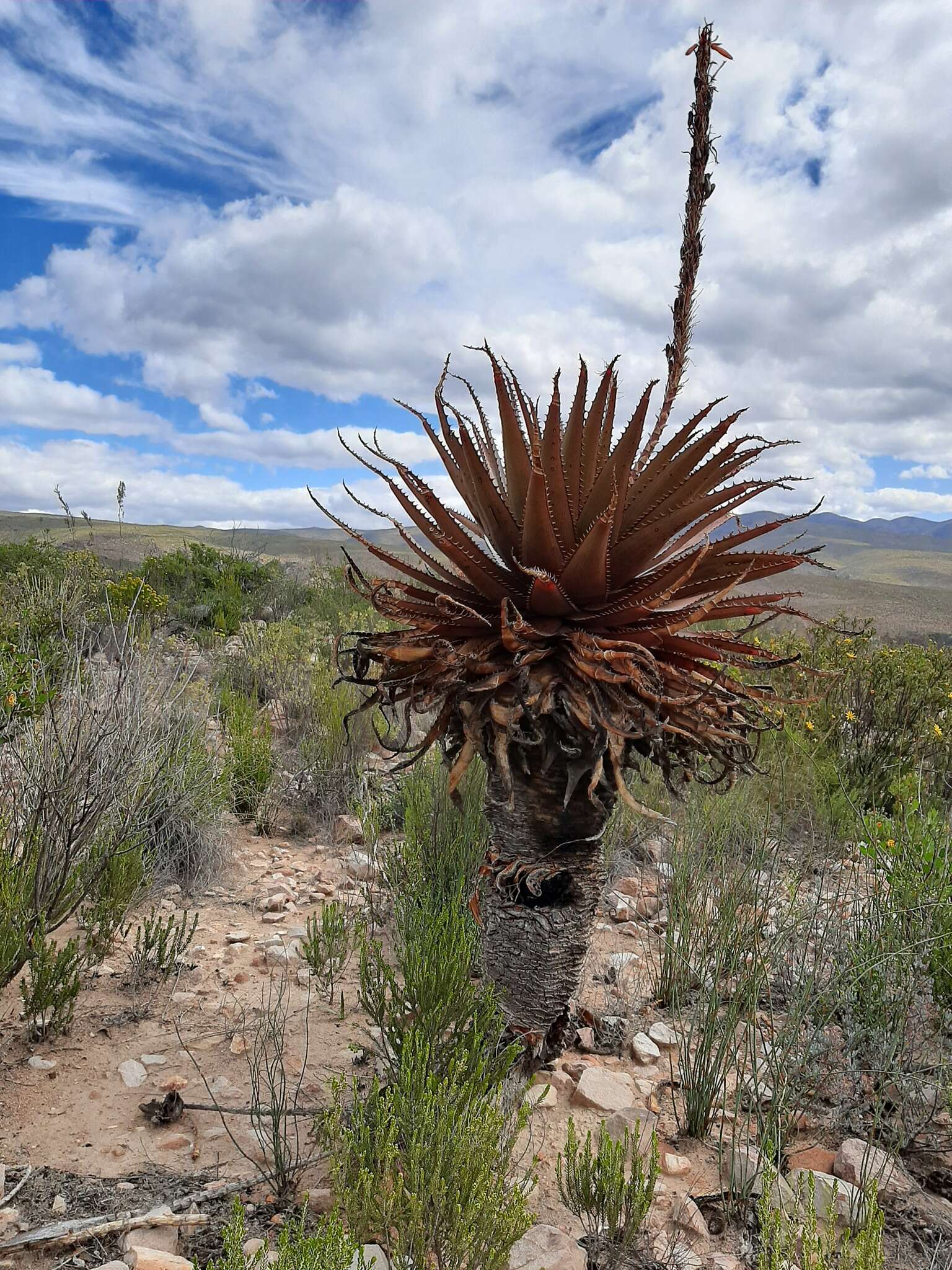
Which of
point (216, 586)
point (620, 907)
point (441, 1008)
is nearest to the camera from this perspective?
point (441, 1008)

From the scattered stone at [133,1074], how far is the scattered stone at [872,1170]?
105 inches

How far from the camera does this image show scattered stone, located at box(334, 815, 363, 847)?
21.1ft

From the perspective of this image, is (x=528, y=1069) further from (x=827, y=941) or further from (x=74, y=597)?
(x=74, y=597)

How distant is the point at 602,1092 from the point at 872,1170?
936 millimetres

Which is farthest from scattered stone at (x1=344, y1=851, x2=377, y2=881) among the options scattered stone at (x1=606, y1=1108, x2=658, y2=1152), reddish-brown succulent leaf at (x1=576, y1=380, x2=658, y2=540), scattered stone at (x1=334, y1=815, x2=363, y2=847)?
reddish-brown succulent leaf at (x1=576, y1=380, x2=658, y2=540)

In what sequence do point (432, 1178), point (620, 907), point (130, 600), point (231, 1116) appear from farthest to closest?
1. point (130, 600)
2. point (620, 907)
3. point (231, 1116)
4. point (432, 1178)

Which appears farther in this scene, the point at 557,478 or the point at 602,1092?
the point at 602,1092

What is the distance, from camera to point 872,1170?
8.95 feet

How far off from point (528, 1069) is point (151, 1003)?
76.6 inches

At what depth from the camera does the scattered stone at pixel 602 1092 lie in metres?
3.03

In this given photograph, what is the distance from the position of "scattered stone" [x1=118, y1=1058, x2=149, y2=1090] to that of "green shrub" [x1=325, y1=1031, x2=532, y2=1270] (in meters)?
1.23

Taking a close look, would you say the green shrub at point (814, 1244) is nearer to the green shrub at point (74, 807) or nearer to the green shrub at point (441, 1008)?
the green shrub at point (441, 1008)

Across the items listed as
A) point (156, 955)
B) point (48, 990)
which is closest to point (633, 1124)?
point (48, 990)

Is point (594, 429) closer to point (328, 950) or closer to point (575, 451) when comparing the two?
point (575, 451)
